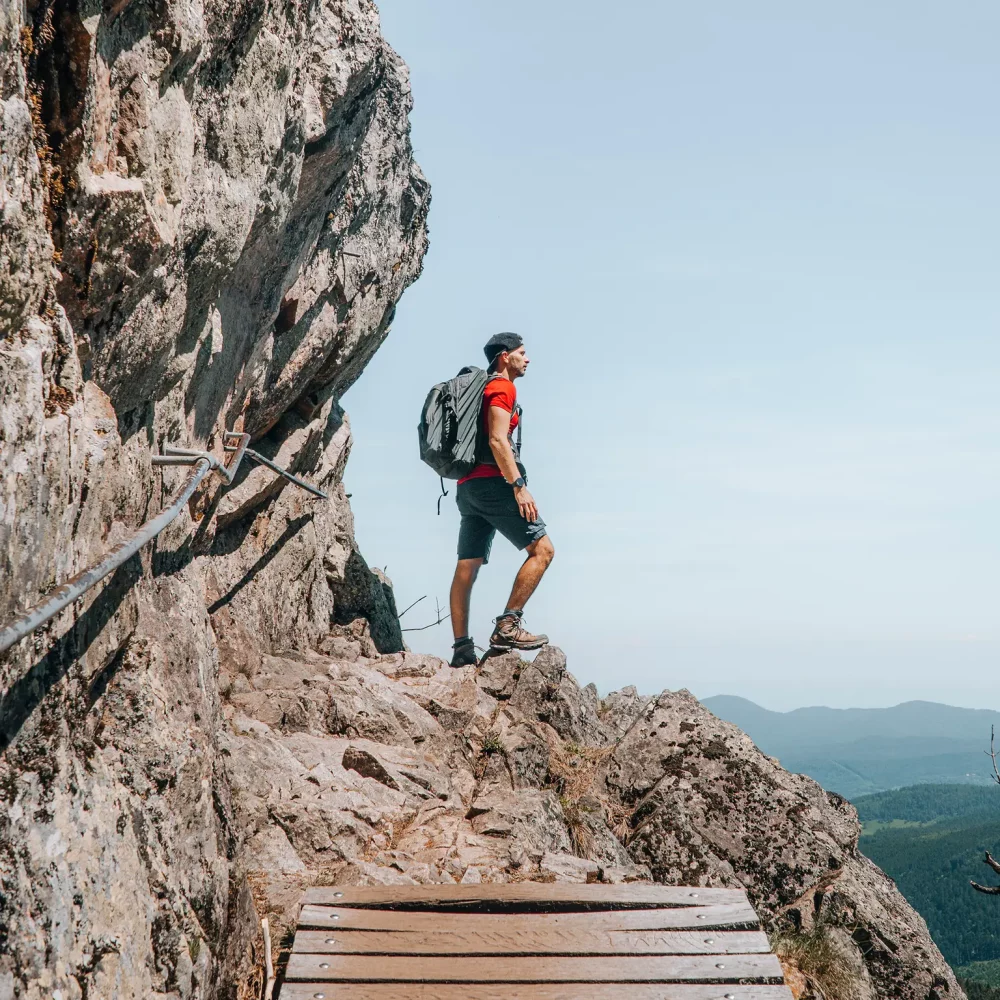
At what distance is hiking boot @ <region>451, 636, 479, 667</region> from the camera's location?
47.4 ft

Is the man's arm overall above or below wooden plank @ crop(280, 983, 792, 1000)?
above

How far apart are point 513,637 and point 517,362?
178 inches

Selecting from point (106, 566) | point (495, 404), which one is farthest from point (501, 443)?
point (106, 566)

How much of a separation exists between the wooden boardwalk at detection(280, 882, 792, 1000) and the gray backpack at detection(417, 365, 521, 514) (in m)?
7.88

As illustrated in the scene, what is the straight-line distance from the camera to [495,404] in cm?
1384

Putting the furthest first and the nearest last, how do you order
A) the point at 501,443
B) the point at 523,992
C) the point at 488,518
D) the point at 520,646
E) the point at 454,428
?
the point at 488,518 < the point at 520,646 < the point at 454,428 < the point at 501,443 < the point at 523,992

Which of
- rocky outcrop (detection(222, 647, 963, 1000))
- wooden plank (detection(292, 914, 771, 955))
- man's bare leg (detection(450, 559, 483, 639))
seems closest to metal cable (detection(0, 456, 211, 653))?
rocky outcrop (detection(222, 647, 963, 1000))

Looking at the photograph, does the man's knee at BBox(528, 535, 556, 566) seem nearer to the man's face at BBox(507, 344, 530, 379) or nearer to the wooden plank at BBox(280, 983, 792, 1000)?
the man's face at BBox(507, 344, 530, 379)

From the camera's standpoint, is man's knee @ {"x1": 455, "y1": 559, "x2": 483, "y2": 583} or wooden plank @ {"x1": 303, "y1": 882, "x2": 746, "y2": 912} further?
man's knee @ {"x1": 455, "y1": 559, "x2": 483, "y2": 583}

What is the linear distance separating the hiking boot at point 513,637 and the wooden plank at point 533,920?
738 cm

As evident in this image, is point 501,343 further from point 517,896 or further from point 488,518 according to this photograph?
point 517,896

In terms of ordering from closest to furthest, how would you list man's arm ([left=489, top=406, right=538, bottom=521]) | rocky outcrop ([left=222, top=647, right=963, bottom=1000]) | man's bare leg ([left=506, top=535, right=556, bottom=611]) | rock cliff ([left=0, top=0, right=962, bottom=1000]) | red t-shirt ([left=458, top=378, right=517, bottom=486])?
rock cliff ([left=0, top=0, right=962, bottom=1000]) < rocky outcrop ([left=222, top=647, right=963, bottom=1000]) < man's arm ([left=489, top=406, right=538, bottom=521]) < red t-shirt ([left=458, top=378, right=517, bottom=486]) < man's bare leg ([left=506, top=535, right=556, bottom=611])

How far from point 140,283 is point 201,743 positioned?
330 cm

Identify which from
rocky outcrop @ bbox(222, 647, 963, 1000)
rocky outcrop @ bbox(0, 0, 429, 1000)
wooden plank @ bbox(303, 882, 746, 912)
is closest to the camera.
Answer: rocky outcrop @ bbox(0, 0, 429, 1000)
